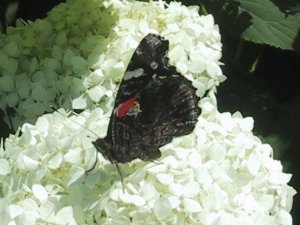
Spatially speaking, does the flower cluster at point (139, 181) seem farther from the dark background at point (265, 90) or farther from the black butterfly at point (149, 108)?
the dark background at point (265, 90)

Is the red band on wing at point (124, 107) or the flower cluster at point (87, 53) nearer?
the red band on wing at point (124, 107)

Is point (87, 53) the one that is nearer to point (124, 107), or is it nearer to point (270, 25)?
point (124, 107)

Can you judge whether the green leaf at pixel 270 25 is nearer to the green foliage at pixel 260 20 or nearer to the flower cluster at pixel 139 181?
the green foliage at pixel 260 20

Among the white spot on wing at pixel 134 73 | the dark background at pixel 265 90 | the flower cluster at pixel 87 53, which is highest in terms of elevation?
the white spot on wing at pixel 134 73

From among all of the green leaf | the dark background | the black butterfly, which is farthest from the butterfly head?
the green leaf

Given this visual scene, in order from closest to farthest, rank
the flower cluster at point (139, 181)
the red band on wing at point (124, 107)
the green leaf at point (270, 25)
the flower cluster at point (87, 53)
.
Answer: the flower cluster at point (139, 181)
the red band on wing at point (124, 107)
the flower cluster at point (87, 53)
the green leaf at point (270, 25)

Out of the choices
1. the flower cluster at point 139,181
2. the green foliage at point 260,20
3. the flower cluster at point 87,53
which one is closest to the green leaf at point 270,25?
the green foliage at point 260,20

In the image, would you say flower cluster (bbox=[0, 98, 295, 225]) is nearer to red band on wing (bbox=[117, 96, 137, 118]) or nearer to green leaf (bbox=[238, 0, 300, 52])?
red band on wing (bbox=[117, 96, 137, 118])

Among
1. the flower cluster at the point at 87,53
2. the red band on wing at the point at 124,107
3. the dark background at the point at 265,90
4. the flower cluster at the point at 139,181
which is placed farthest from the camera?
the dark background at the point at 265,90

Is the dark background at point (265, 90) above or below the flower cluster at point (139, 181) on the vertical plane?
below
